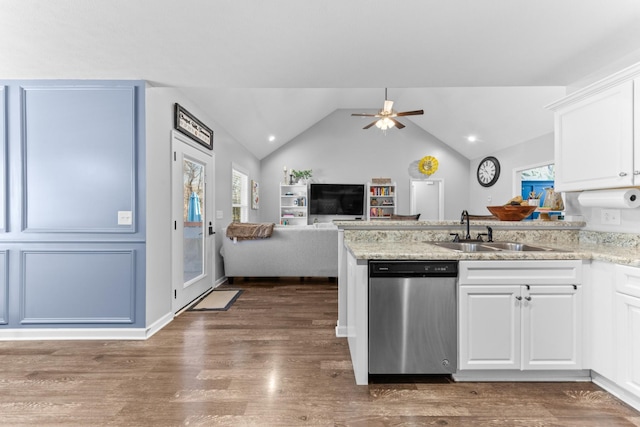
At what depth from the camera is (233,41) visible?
2.11 metres

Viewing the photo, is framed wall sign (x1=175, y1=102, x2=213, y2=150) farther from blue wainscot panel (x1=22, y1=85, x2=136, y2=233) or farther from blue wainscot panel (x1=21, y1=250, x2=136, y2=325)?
blue wainscot panel (x1=21, y1=250, x2=136, y2=325)

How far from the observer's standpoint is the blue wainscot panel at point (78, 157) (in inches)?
105

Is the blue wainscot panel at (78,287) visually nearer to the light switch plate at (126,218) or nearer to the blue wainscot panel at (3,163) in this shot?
the light switch plate at (126,218)

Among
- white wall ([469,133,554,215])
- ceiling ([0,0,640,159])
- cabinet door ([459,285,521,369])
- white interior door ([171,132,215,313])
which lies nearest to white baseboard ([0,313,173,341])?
white interior door ([171,132,215,313])

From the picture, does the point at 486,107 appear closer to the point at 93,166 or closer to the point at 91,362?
the point at 93,166

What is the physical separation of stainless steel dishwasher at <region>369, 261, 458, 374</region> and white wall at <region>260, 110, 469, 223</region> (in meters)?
6.20

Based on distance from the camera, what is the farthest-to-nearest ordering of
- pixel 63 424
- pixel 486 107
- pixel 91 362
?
pixel 486 107, pixel 91 362, pixel 63 424

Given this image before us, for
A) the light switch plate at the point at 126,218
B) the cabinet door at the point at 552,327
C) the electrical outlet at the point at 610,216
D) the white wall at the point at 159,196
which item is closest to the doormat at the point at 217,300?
the white wall at the point at 159,196

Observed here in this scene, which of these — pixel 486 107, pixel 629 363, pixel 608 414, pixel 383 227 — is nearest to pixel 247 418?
pixel 383 227

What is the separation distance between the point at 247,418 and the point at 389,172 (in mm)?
7077

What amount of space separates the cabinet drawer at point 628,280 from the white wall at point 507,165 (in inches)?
166

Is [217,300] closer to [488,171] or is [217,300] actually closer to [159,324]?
[159,324]

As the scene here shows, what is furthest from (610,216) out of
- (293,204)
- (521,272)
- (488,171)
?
(293,204)

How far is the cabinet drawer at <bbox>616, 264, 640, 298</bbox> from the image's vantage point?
169cm
